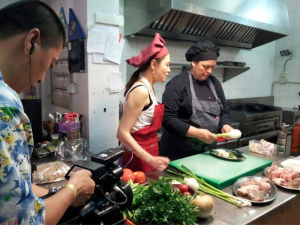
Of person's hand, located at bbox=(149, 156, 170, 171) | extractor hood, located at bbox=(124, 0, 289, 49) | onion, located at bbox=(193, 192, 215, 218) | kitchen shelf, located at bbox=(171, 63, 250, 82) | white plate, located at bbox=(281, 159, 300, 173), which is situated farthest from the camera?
kitchen shelf, located at bbox=(171, 63, 250, 82)

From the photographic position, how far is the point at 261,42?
409cm

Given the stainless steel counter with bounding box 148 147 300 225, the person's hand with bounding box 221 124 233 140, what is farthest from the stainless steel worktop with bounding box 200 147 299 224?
the person's hand with bounding box 221 124 233 140

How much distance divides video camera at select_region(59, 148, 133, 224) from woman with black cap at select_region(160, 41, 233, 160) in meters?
1.12

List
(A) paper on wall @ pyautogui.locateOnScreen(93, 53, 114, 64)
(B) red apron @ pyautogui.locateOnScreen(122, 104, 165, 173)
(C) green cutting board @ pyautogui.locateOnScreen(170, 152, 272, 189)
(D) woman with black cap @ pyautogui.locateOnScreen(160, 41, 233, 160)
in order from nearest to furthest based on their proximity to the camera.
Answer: (C) green cutting board @ pyautogui.locateOnScreen(170, 152, 272, 189) < (B) red apron @ pyautogui.locateOnScreen(122, 104, 165, 173) < (D) woman with black cap @ pyautogui.locateOnScreen(160, 41, 233, 160) < (A) paper on wall @ pyautogui.locateOnScreen(93, 53, 114, 64)

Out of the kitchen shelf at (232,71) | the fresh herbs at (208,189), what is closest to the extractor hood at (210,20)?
the kitchen shelf at (232,71)

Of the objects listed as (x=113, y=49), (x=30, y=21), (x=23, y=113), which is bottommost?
(x=23, y=113)

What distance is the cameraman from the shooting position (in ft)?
2.01

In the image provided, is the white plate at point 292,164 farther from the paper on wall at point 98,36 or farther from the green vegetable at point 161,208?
the paper on wall at point 98,36

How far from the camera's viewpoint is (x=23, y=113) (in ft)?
2.16

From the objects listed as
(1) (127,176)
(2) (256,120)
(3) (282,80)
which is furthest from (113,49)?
(3) (282,80)

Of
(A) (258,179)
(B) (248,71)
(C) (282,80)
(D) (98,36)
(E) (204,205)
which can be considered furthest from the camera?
(C) (282,80)

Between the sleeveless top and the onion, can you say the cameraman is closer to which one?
the onion

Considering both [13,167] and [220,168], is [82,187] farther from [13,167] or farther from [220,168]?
[220,168]

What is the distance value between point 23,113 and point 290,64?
16.5 feet
